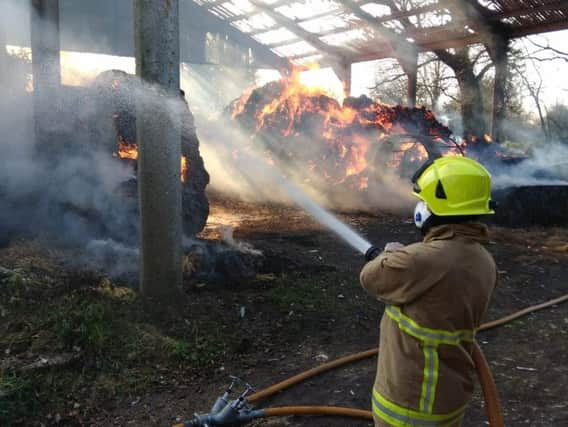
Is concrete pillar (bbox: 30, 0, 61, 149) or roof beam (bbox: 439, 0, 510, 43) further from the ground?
roof beam (bbox: 439, 0, 510, 43)

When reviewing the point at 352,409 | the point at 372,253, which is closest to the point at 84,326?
the point at 352,409

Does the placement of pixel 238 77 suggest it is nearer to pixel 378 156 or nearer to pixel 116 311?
pixel 378 156

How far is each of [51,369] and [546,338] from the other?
194 inches

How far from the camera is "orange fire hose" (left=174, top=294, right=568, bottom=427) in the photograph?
2297mm

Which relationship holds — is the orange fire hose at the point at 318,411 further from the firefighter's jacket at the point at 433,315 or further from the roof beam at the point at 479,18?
the roof beam at the point at 479,18

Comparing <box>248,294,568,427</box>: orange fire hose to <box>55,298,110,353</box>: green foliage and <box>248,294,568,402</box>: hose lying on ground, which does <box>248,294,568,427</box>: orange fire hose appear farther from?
<box>55,298,110,353</box>: green foliage

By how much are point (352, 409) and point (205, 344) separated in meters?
1.66

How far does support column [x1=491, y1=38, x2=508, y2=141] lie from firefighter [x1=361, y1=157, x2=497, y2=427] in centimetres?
1418

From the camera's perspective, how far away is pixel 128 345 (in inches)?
170

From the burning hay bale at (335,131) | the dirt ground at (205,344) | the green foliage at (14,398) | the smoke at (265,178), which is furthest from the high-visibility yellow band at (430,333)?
the burning hay bale at (335,131)

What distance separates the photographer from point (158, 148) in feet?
15.8

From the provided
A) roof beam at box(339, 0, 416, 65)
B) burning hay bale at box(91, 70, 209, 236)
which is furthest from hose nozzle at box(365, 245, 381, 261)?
roof beam at box(339, 0, 416, 65)

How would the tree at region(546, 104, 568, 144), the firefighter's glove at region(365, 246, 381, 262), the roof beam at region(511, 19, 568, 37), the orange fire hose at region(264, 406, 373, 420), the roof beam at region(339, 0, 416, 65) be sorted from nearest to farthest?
the firefighter's glove at region(365, 246, 381, 262) < the orange fire hose at region(264, 406, 373, 420) < the roof beam at region(511, 19, 568, 37) < the roof beam at region(339, 0, 416, 65) < the tree at region(546, 104, 568, 144)

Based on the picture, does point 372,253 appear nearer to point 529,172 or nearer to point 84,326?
point 84,326
